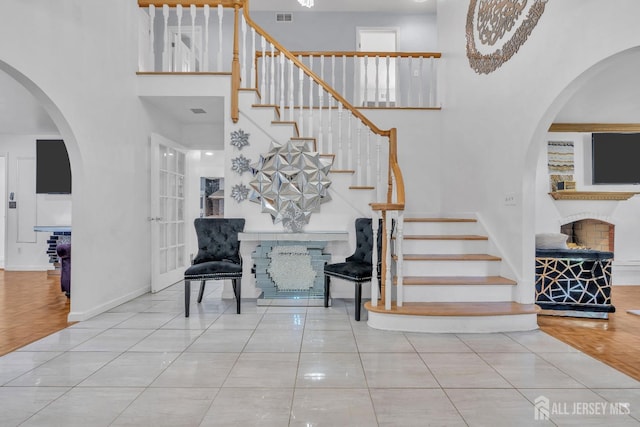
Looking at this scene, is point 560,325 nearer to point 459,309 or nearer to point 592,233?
point 459,309

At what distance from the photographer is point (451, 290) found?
366cm

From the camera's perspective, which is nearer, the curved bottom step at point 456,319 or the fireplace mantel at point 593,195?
the curved bottom step at point 456,319

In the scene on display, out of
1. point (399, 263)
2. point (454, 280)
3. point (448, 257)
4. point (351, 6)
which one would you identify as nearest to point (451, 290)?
point (454, 280)

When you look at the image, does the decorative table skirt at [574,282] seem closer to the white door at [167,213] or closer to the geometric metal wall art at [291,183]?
the geometric metal wall art at [291,183]

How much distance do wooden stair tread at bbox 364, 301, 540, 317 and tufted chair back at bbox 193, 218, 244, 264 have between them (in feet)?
5.79

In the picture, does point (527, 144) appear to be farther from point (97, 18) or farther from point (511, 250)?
point (97, 18)

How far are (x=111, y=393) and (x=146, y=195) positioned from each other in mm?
3267

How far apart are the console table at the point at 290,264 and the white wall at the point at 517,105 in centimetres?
172

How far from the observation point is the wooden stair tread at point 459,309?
3334mm

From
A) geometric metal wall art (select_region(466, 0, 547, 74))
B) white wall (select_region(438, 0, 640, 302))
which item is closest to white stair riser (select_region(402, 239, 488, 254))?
white wall (select_region(438, 0, 640, 302))

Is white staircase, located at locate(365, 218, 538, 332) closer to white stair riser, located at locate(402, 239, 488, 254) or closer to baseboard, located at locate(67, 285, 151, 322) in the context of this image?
white stair riser, located at locate(402, 239, 488, 254)

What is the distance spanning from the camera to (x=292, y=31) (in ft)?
25.0

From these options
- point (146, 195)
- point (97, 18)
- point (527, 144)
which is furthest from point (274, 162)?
point (527, 144)

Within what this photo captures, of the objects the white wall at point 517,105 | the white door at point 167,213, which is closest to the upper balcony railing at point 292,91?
the white wall at point 517,105
